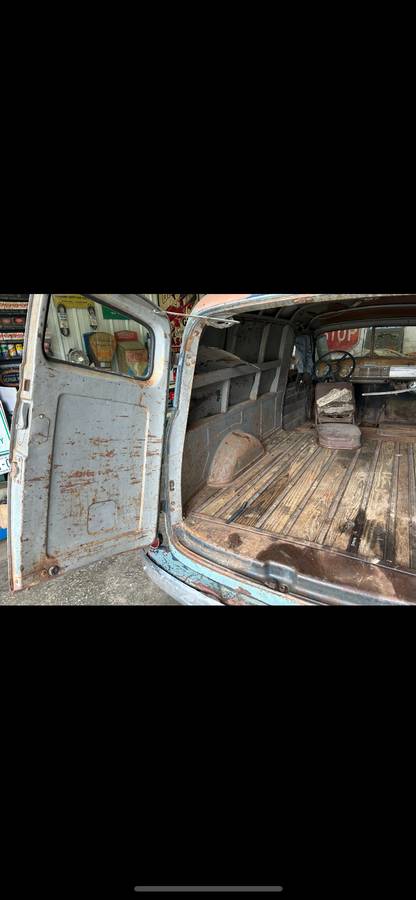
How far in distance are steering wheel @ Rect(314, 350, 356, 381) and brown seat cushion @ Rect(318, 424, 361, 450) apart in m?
0.93

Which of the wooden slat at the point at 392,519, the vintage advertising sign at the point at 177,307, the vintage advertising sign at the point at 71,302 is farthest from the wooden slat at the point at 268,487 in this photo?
the vintage advertising sign at the point at 71,302

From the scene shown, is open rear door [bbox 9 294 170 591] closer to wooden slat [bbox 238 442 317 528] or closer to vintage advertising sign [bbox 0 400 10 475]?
wooden slat [bbox 238 442 317 528]

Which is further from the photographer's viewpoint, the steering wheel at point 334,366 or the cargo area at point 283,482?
the steering wheel at point 334,366

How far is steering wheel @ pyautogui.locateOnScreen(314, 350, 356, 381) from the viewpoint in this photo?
4867 mm

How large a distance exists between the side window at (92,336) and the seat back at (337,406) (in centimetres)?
282

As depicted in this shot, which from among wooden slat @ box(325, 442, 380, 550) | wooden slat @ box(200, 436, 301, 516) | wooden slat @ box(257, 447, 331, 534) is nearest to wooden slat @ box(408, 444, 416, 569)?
wooden slat @ box(325, 442, 380, 550)

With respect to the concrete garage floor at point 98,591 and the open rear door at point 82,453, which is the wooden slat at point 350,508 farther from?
the concrete garage floor at point 98,591

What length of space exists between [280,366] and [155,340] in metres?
2.73

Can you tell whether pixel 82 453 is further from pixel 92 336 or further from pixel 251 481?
pixel 92 336

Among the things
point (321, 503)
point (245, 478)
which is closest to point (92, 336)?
point (245, 478)

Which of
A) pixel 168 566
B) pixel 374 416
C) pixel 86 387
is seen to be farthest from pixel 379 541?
pixel 374 416

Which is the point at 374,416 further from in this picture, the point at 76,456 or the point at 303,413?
the point at 76,456

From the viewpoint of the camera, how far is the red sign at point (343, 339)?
481 centimetres

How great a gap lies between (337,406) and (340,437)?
0.57 metres
